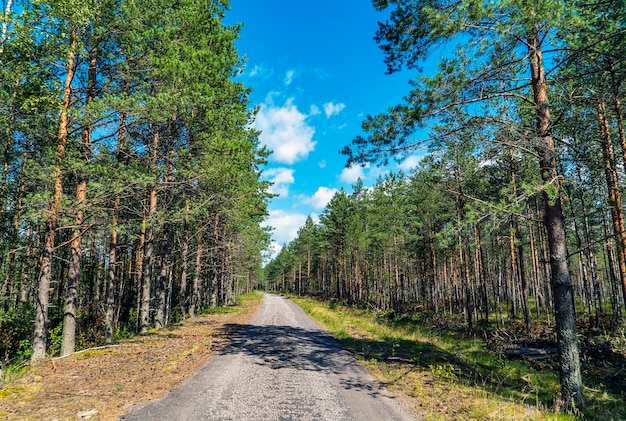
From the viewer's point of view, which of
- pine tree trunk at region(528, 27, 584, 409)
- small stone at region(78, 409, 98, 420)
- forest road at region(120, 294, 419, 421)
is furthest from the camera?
pine tree trunk at region(528, 27, 584, 409)

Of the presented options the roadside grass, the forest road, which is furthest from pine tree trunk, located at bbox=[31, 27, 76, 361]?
the roadside grass

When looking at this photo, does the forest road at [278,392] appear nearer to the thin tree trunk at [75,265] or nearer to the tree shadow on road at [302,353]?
the tree shadow on road at [302,353]

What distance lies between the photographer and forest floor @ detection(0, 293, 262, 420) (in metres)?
5.26

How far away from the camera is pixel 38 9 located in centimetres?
754

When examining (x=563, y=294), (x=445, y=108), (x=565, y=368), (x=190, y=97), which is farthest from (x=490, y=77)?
(x=190, y=97)

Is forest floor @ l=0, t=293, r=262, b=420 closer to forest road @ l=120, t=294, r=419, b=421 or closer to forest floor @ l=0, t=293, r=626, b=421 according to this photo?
forest floor @ l=0, t=293, r=626, b=421

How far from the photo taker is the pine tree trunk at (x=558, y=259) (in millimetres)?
6246

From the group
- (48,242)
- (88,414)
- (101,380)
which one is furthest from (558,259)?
(48,242)

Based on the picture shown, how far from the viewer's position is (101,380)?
6.93 metres

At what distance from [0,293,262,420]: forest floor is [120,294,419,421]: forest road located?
570mm

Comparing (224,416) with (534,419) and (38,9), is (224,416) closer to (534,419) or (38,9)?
(534,419)

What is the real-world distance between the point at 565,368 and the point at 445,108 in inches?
256

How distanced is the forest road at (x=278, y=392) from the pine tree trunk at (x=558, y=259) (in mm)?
3694

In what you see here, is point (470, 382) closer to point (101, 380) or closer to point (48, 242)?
point (101, 380)
